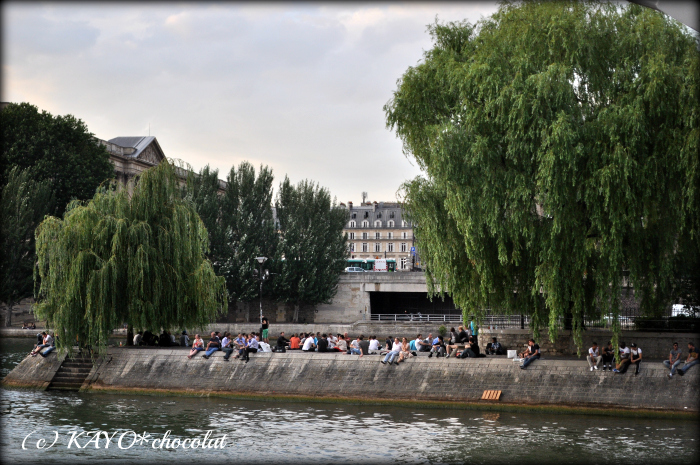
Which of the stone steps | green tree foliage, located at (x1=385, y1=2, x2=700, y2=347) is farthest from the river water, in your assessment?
green tree foliage, located at (x1=385, y1=2, x2=700, y2=347)

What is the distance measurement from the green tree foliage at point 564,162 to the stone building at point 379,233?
99.8 metres

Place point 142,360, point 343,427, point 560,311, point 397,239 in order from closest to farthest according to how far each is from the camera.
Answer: point 343,427
point 560,311
point 142,360
point 397,239

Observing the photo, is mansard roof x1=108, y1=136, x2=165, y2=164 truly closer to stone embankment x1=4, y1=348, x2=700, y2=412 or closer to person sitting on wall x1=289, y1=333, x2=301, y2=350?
stone embankment x1=4, y1=348, x2=700, y2=412

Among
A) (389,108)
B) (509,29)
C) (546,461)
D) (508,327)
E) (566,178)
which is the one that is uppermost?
(509,29)

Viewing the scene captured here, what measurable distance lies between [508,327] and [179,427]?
536 inches

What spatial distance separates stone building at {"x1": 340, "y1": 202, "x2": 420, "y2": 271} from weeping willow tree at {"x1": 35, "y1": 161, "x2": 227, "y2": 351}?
96.0 meters

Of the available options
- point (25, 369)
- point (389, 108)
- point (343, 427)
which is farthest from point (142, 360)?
point (389, 108)

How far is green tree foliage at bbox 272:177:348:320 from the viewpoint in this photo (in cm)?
6028

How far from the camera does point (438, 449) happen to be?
1847 cm

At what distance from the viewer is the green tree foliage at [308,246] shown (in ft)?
198

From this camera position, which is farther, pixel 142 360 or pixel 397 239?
pixel 397 239

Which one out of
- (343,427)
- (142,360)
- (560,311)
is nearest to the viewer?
(343,427)

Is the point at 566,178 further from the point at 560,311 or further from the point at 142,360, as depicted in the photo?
the point at 142,360

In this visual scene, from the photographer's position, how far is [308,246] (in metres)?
60.9
